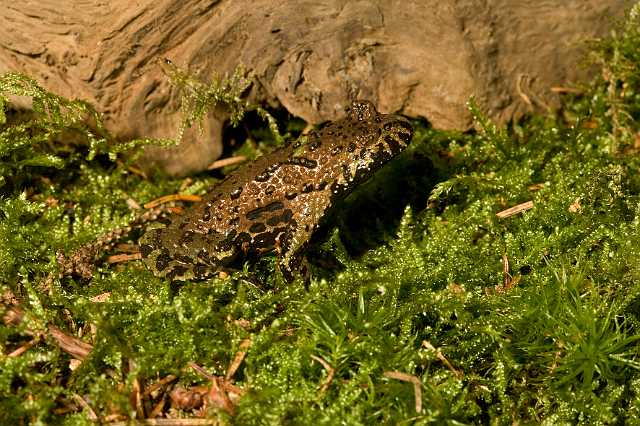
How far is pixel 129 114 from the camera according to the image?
4430mm

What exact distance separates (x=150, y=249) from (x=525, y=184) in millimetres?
2524

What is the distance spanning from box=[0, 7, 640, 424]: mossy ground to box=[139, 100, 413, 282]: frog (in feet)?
A: 0.73

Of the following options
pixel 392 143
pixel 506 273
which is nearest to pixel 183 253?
pixel 392 143

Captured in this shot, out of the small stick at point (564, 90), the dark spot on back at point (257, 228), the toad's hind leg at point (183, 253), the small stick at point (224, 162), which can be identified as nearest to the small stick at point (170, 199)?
the small stick at point (224, 162)

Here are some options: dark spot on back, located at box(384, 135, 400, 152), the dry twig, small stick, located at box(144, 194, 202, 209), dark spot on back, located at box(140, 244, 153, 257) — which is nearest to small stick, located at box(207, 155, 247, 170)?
small stick, located at box(144, 194, 202, 209)

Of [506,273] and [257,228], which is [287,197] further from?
[506,273]

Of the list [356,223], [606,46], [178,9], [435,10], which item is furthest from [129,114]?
[606,46]

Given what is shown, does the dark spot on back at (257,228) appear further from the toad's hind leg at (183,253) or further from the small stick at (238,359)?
the small stick at (238,359)

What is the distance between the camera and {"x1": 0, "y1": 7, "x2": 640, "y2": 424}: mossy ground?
2.93 m

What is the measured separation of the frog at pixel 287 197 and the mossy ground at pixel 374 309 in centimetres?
22

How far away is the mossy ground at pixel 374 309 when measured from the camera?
2928 millimetres

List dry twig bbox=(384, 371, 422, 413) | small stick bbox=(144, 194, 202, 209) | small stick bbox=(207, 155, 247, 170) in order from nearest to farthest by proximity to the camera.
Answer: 1. dry twig bbox=(384, 371, 422, 413)
2. small stick bbox=(144, 194, 202, 209)
3. small stick bbox=(207, 155, 247, 170)

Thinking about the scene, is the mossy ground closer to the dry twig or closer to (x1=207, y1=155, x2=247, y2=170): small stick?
the dry twig

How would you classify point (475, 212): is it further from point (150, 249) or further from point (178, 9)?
point (178, 9)
